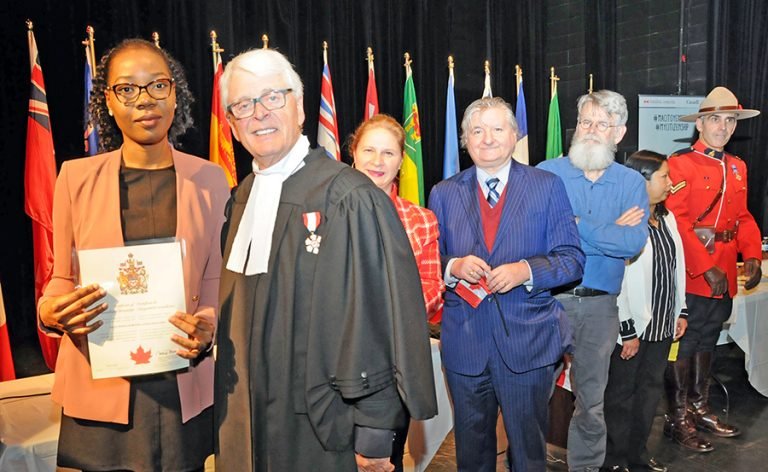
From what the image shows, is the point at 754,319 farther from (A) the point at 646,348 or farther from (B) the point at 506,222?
(B) the point at 506,222

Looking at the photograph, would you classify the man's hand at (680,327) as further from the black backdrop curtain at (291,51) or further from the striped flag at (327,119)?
the black backdrop curtain at (291,51)

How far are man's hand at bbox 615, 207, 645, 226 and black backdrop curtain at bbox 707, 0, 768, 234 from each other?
14.9ft

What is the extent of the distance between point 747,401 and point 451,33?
13.4ft

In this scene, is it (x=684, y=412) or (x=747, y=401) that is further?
(x=747, y=401)

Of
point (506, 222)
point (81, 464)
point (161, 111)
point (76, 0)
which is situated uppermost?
point (76, 0)

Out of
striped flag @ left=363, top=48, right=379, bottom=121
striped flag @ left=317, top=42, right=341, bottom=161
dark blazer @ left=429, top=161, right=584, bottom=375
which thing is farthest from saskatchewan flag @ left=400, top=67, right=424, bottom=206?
dark blazer @ left=429, top=161, right=584, bottom=375

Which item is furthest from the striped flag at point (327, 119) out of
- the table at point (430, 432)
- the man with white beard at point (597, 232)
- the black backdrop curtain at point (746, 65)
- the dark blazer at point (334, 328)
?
the black backdrop curtain at point (746, 65)

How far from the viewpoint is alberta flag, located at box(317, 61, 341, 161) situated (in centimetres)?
461

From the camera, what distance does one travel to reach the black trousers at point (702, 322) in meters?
3.59

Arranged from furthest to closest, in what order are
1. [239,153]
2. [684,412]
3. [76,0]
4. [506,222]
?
1. [239,153]
2. [76,0]
3. [684,412]
4. [506,222]

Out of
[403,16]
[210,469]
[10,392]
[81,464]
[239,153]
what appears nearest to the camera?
[81,464]

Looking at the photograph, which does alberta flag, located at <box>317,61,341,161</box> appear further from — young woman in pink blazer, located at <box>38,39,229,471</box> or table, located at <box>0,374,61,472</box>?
young woman in pink blazer, located at <box>38,39,229,471</box>

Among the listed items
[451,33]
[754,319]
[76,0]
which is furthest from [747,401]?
[76,0]

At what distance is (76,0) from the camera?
408 cm
